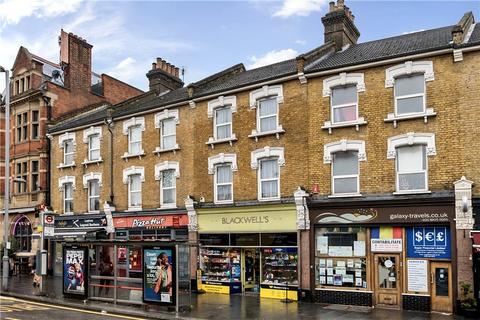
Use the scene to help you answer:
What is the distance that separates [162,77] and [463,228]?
75.5 feet

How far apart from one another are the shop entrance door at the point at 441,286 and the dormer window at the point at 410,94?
5702mm

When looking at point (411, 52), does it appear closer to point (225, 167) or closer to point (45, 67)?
point (225, 167)

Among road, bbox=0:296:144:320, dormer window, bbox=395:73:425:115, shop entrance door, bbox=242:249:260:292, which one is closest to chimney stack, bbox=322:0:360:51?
dormer window, bbox=395:73:425:115

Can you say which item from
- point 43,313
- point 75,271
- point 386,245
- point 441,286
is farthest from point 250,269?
point 43,313

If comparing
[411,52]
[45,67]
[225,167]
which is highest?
[45,67]

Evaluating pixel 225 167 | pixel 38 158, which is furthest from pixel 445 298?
pixel 38 158

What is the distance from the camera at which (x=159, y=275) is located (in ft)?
60.6

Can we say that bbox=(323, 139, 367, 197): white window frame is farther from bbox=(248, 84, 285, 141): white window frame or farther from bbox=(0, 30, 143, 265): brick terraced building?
bbox=(0, 30, 143, 265): brick terraced building

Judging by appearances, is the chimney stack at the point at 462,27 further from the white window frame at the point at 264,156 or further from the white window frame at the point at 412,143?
the white window frame at the point at 264,156

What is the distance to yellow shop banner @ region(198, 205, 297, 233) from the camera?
21578 millimetres

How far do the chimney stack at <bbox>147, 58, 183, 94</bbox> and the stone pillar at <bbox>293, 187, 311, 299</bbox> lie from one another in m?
17.0

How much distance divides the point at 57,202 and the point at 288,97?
17.5m

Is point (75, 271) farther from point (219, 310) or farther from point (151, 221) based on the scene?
point (219, 310)

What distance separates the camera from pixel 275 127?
22.8m
